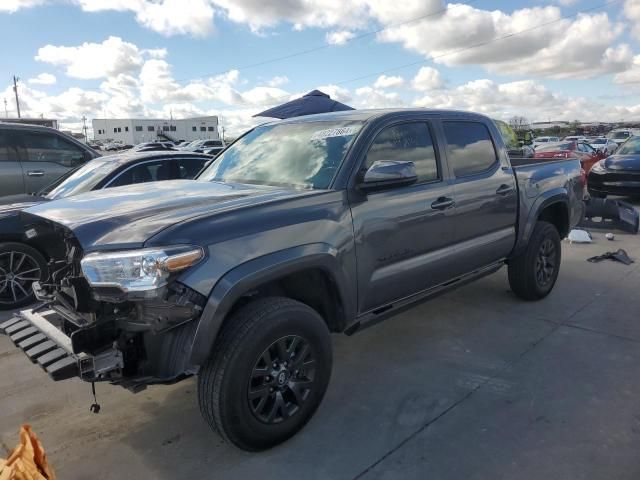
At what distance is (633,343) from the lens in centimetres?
419

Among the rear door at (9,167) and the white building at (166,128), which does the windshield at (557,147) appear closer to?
the rear door at (9,167)

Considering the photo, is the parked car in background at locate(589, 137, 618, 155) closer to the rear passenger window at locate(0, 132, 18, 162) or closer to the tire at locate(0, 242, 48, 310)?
the rear passenger window at locate(0, 132, 18, 162)

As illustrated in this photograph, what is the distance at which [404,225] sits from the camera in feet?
11.4

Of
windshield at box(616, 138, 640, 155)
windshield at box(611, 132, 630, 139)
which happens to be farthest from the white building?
windshield at box(616, 138, 640, 155)

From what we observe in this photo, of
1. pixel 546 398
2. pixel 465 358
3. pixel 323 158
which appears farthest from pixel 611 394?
pixel 323 158

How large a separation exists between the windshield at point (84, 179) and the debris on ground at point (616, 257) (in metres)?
6.26

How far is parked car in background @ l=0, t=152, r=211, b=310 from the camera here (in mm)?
5008

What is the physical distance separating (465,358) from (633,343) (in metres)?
1.45

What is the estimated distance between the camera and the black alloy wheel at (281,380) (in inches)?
107

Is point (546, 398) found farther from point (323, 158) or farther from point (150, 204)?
point (150, 204)

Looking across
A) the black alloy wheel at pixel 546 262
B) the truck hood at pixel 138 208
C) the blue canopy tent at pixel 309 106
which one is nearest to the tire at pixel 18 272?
the truck hood at pixel 138 208

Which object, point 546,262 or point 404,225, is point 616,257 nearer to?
point 546,262

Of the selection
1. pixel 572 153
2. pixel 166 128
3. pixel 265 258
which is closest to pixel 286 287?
pixel 265 258

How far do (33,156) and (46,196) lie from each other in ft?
6.92
